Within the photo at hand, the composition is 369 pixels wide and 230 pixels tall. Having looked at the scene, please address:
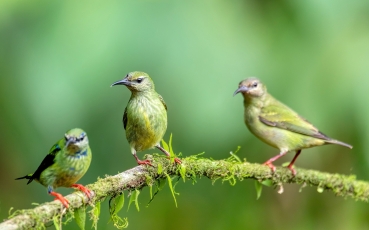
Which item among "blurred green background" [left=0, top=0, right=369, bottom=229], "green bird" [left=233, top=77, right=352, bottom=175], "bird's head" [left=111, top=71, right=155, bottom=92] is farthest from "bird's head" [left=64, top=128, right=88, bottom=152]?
"green bird" [left=233, top=77, right=352, bottom=175]

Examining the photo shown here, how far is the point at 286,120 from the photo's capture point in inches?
197

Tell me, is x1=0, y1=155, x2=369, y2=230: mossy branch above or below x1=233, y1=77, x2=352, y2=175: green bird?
below

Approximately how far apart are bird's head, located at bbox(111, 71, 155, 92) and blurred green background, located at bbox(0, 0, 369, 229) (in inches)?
3.1

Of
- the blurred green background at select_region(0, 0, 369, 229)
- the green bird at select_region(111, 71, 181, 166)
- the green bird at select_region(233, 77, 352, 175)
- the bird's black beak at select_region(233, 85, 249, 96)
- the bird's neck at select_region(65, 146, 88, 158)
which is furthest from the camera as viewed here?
the green bird at select_region(233, 77, 352, 175)

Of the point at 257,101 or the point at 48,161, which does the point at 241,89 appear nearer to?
the point at 257,101

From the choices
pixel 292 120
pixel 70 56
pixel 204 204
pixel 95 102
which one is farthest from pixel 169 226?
pixel 70 56

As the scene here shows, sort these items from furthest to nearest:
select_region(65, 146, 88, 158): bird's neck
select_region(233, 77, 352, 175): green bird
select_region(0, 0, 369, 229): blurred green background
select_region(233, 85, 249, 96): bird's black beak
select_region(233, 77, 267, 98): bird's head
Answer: select_region(233, 77, 352, 175): green bird, select_region(233, 77, 267, 98): bird's head, select_region(233, 85, 249, 96): bird's black beak, select_region(0, 0, 369, 229): blurred green background, select_region(65, 146, 88, 158): bird's neck

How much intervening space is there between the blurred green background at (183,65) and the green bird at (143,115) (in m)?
0.10

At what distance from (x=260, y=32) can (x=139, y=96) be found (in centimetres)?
117

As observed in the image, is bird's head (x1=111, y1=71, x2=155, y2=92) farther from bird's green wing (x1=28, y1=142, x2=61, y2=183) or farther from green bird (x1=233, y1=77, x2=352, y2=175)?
green bird (x1=233, y1=77, x2=352, y2=175)

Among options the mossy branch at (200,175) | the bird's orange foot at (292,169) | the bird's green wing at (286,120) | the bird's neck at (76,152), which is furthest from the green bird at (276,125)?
the bird's neck at (76,152)

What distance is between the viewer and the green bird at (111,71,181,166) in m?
4.11

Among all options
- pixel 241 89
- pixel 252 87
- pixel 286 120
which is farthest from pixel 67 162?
pixel 286 120

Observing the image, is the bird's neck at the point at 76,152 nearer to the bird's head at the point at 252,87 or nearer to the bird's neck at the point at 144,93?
the bird's neck at the point at 144,93
